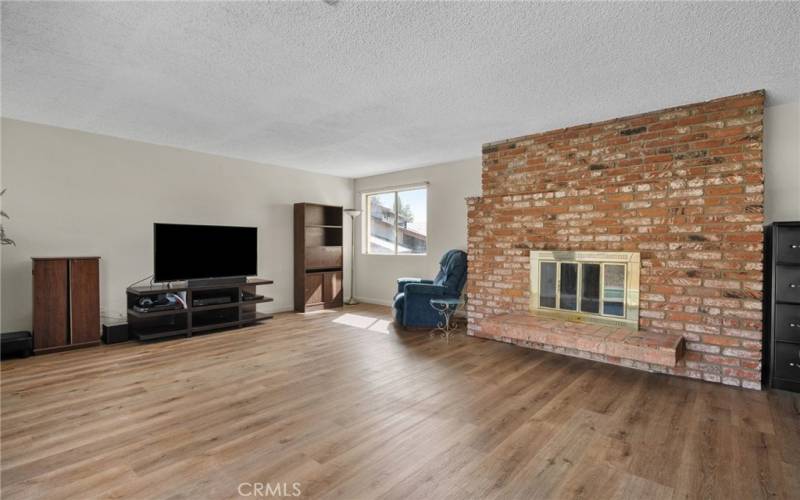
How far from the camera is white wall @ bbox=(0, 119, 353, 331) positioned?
13.2 feet

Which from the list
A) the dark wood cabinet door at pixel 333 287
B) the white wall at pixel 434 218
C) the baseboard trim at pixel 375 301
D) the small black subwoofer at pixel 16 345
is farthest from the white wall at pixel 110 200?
the white wall at pixel 434 218

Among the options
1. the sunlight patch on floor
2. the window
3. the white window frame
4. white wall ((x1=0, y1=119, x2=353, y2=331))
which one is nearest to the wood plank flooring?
white wall ((x1=0, y1=119, x2=353, y2=331))

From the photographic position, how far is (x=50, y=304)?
3934mm

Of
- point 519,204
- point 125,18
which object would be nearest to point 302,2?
point 125,18

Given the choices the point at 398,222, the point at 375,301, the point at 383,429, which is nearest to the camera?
the point at 383,429

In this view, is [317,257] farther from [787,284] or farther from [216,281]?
[787,284]

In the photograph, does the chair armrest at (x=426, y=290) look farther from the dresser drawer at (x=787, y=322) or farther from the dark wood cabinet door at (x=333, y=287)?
the dresser drawer at (x=787, y=322)

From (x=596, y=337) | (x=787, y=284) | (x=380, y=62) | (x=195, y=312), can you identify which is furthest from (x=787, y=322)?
(x=195, y=312)

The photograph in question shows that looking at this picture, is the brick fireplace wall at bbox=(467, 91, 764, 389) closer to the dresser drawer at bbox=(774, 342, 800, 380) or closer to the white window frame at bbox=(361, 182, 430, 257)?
the dresser drawer at bbox=(774, 342, 800, 380)

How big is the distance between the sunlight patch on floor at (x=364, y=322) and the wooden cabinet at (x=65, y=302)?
2.83 meters

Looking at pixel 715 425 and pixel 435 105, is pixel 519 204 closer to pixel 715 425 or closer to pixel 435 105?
pixel 435 105

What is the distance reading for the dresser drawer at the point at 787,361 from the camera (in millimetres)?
2910

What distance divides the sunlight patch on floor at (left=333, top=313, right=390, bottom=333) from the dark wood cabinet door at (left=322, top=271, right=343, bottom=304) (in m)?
0.69
